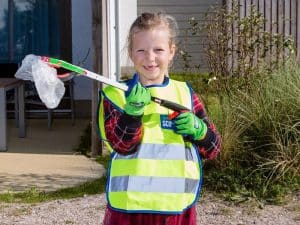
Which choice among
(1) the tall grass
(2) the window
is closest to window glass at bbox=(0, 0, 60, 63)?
(2) the window

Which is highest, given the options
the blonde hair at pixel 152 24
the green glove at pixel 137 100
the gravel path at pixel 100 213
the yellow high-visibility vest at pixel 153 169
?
the blonde hair at pixel 152 24

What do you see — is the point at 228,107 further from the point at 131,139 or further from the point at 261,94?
the point at 131,139

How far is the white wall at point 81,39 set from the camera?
1037 cm

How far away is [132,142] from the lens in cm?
261

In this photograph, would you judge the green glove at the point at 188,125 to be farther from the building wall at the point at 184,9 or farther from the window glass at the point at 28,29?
the building wall at the point at 184,9

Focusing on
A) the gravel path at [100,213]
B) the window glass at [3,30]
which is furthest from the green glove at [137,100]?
the window glass at [3,30]

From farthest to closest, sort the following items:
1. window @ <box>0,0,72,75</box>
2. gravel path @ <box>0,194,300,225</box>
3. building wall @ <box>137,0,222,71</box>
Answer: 1. building wall @ <box>137,0,222,71</box>
2. window @ <box>0,0,72,75</box>
3. gravel path @ <box>0,194,300,225</box>

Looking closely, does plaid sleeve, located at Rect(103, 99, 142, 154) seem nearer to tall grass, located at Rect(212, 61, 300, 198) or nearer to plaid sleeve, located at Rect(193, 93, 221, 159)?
plaid sleeve, located at Rect(193, 93, 221, 159)

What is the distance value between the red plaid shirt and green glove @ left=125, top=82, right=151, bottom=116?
4 centimetres

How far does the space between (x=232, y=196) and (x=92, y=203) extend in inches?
44.8

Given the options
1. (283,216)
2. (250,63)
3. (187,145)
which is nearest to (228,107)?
(250,63)

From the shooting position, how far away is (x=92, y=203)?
560cm

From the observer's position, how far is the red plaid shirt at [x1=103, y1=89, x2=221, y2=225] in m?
2.59

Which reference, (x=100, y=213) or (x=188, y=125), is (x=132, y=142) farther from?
(x=100, y=213)
